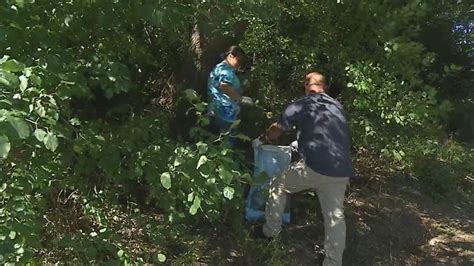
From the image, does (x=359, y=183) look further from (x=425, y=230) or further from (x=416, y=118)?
(x=416, y=118)

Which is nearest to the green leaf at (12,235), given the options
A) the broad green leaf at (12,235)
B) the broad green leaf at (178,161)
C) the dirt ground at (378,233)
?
the broad green leaf at (12,235)

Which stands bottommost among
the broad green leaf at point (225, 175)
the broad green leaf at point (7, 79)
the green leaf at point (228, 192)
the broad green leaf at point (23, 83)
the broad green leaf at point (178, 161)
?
the green leaf at point (228, 192)

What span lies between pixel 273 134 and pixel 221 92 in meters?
0.59

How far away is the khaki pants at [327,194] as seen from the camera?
470 cm

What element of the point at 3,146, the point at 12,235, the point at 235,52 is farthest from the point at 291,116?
the point at 3,146

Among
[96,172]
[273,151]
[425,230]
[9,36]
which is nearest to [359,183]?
[425,230]

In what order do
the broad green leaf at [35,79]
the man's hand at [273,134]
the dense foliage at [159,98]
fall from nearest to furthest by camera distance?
the broad green leaf at [35,79] < the dense foliage at [159,98] < the man's hand at [273,134]

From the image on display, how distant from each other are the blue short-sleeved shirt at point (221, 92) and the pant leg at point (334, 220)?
1038 mm

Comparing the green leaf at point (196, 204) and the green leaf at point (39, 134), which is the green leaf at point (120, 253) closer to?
the green leaf at point (196, 204)

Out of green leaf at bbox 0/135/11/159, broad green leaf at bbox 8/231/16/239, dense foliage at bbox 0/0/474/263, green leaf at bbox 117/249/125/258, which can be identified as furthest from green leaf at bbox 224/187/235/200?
green leaf at bbox 0/135/11/159

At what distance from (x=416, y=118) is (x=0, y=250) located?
3.82 m

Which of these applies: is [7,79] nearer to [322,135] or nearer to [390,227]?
[322,135]

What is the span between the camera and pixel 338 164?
181 inches

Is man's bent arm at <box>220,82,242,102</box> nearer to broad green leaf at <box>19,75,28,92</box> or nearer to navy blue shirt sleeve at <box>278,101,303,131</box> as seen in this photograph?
navy blue shirt sleeve at <box>278,101,303,131</box>
